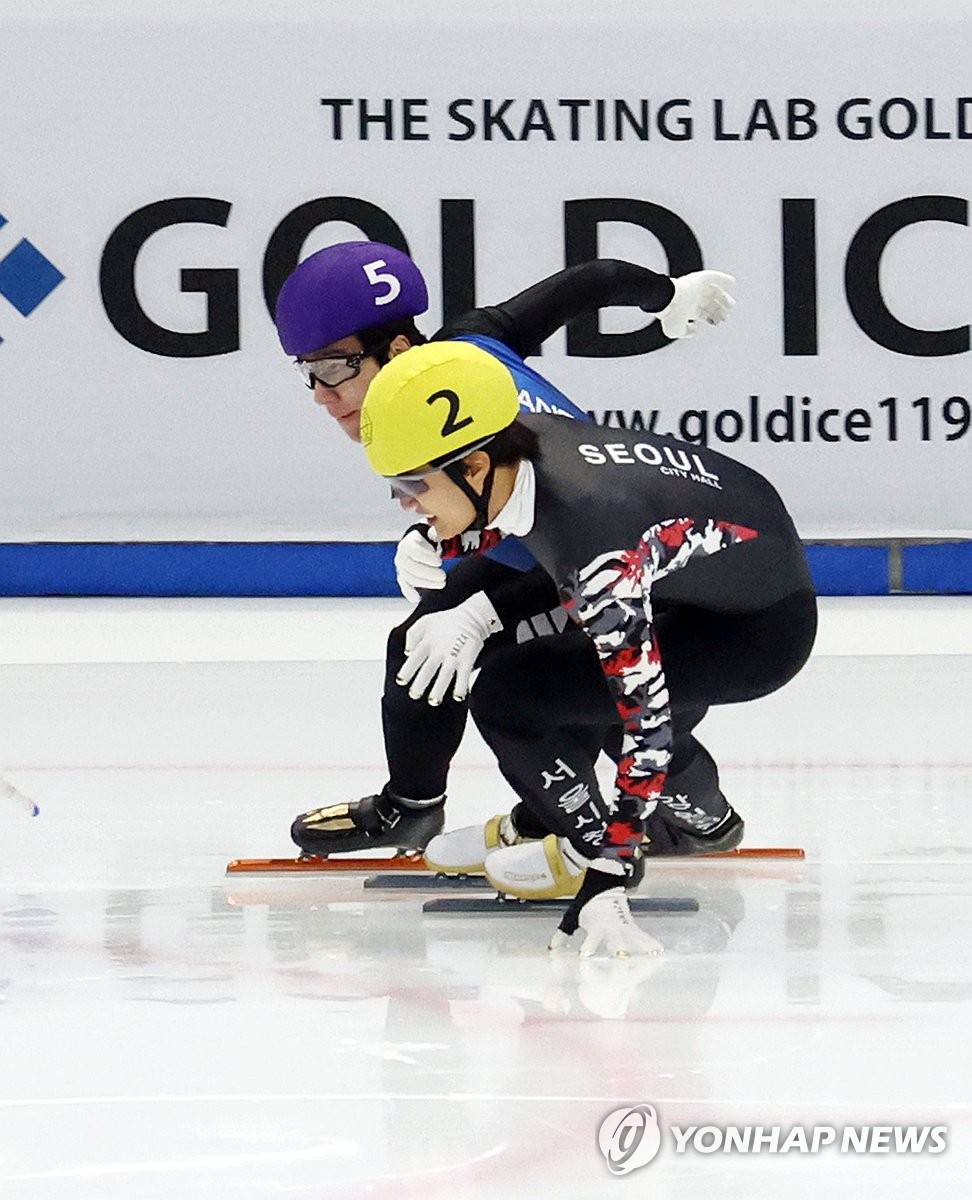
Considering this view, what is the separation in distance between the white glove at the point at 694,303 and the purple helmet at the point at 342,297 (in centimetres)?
56

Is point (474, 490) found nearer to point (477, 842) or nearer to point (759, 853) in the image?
point (477, 842)

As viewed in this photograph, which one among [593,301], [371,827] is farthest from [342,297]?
[371,827]

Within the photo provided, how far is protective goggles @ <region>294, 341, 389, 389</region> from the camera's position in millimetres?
3295

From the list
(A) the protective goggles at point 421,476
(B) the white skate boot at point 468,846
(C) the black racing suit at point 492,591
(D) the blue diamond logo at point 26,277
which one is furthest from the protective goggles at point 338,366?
(D) the blue diamond logo at point 26,277

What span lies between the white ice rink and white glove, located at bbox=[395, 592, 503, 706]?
0.35 meters

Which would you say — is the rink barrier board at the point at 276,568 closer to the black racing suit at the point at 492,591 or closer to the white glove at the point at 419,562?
the black racing suit at the point at 492,591

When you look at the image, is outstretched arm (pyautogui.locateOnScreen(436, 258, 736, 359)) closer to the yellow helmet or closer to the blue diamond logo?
the yellow helmet

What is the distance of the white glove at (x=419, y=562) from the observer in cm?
335

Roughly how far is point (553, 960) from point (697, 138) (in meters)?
4.91

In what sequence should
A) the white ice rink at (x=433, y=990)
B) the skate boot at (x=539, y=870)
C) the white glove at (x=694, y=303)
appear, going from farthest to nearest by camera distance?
1. the white glove at (x=694, y=303)
2. the skate boot at (x=539, y=870)
3. the white ice rink at (x=433, y=990)

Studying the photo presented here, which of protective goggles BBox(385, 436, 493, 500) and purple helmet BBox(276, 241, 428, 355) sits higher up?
purple helmet BBox(276, 241, 428, 355)

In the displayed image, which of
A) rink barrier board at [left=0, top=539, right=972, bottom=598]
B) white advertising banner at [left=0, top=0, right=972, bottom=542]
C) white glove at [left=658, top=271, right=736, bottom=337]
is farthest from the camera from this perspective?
rink barrier board at [left=0, top=539, right=972, bottom=598]

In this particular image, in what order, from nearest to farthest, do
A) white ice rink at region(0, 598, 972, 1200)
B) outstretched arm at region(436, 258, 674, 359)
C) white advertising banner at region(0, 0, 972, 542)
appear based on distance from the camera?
white ice rink at region(0, 598, 972, 1200) < outstretched arm at region(436, 258, 674, 359) < white advertising banner at region(0, 0, 972, 542)

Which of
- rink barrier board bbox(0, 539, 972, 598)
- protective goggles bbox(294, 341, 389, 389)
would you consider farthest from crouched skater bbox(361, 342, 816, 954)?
rink barrier board bbox(0, 539, 972, 598)
